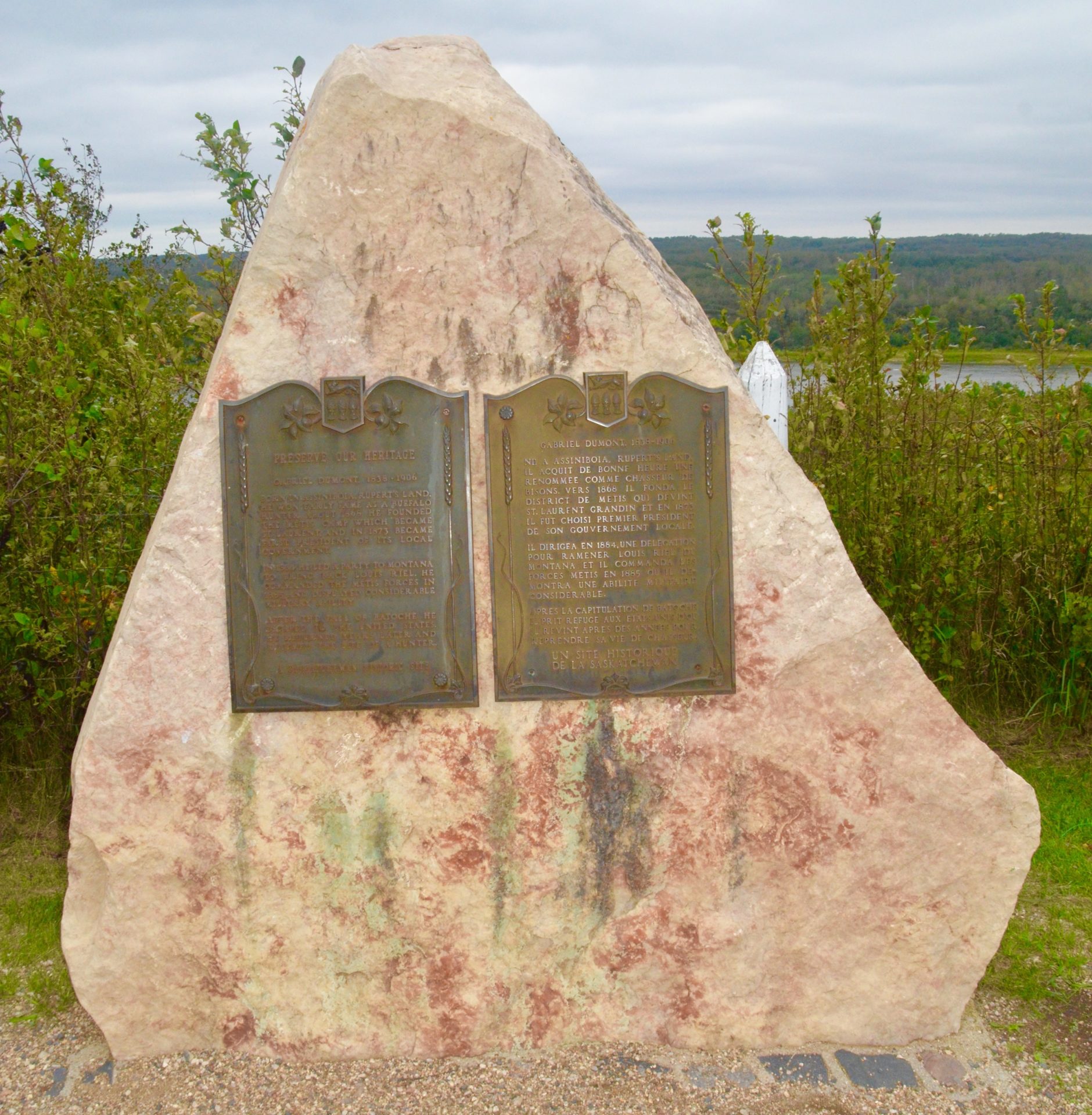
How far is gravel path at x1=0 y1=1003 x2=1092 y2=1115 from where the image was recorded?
3.13 meters

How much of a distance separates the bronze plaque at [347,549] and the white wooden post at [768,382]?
80.4 inches

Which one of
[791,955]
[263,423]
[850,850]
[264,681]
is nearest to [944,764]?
[850,850]

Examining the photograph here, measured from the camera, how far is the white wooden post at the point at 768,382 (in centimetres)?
478

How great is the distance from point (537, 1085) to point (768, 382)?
3020mm

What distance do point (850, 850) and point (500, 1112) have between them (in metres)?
1.30

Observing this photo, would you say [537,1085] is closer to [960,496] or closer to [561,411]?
[561,411]

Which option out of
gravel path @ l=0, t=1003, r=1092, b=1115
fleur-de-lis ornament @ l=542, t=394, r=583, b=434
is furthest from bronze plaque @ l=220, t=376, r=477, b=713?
gravel path @ l=0, t=1003, r=1092, b=1115

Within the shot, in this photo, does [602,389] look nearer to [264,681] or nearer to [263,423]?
[263,423]

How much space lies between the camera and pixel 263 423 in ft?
10.5

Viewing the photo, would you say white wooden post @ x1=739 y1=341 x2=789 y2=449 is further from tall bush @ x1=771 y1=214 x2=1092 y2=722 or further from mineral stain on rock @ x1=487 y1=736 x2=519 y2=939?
mineral stain on rock @ x1=487 y1=736 x2=519 y2=939

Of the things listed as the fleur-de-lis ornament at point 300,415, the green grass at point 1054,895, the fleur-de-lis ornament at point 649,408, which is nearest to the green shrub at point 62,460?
the fleur-de-lis ornament at point 300,415

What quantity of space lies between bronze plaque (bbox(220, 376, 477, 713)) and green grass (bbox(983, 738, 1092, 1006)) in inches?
88.6

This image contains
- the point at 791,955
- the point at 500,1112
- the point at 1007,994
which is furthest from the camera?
the point at 1007,994

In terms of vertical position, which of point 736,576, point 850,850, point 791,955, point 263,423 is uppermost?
point 263,423
